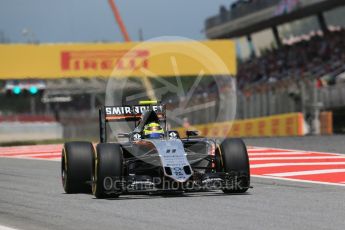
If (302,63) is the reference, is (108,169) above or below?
below

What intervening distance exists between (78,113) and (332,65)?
18.2 m

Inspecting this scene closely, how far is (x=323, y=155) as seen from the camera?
1809 centimetres

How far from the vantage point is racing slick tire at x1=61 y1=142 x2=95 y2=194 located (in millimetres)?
10766

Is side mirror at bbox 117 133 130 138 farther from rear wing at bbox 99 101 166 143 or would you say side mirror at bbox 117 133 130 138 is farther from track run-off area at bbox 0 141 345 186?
track run-off area at bbox 0 141 345 186

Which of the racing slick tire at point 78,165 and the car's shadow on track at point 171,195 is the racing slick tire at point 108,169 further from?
the racing slick tire at point 78,165

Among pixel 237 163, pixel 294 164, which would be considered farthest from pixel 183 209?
pixel 294 164

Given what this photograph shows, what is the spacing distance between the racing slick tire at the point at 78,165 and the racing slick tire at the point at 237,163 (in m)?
1.63

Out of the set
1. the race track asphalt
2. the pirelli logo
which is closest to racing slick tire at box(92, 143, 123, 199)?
the race track asphalt

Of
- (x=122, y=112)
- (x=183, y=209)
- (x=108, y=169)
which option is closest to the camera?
(x=183, y=209)

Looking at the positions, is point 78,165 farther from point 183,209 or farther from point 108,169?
point 183,209

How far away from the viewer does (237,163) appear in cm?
1040

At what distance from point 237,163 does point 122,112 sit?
204 cm

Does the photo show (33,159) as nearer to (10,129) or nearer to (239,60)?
(10,129)

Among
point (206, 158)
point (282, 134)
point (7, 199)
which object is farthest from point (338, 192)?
point (282, 134)
